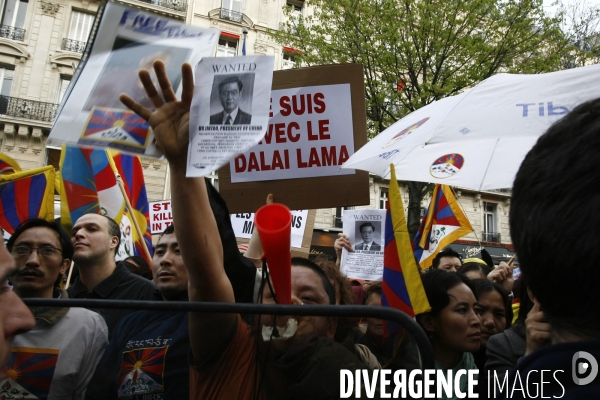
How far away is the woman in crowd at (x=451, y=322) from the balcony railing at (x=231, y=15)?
19.5m

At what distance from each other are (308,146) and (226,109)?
116 cm

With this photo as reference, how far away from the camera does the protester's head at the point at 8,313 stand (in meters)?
0.90

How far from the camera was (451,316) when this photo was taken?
2.53 metres

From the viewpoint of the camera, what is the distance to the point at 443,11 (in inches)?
478

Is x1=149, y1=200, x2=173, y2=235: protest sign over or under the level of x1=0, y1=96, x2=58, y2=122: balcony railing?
under

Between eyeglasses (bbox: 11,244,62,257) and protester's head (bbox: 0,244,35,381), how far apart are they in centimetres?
199

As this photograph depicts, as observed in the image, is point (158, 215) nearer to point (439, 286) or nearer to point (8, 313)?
point (439, 286)

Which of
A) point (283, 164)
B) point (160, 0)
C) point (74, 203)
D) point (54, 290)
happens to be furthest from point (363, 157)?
point (160, 0)

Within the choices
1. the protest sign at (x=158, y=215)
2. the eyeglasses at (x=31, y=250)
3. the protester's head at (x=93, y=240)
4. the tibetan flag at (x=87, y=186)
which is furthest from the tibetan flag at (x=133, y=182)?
the eyeglasses at (x=31, y=250)

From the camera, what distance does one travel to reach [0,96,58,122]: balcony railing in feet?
56.1

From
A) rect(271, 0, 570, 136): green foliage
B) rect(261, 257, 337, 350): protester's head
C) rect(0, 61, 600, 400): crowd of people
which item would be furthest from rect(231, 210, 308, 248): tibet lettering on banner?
rect(271, 0, 570, 136): green foliage

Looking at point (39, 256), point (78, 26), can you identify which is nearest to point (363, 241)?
point (39, 256)

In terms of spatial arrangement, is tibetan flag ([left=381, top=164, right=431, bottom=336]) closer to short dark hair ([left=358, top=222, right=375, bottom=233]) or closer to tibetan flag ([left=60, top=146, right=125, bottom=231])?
short dark hair ([left=358, top=222, right=375, bottom=233])

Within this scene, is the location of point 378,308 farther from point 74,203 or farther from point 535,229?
point 74,203
